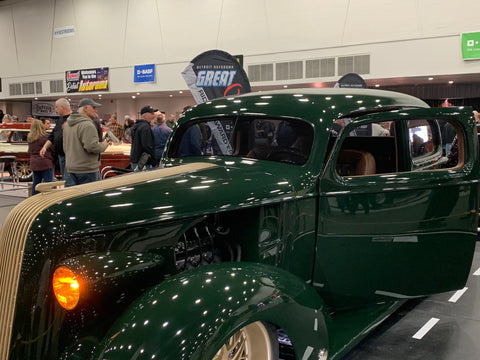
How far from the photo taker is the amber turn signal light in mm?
1708

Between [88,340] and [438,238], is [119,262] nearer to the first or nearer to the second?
[88,340]

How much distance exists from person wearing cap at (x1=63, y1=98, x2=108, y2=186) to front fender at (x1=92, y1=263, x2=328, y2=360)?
13.4 feet

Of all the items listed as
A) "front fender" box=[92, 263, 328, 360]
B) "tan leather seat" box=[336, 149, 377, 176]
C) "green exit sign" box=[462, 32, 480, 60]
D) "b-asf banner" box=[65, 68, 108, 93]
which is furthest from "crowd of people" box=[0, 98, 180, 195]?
"b-asf banner" box=[65, 68, 108, 93]

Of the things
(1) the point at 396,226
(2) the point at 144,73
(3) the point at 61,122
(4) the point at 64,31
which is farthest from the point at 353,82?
(4) the point at 64,31

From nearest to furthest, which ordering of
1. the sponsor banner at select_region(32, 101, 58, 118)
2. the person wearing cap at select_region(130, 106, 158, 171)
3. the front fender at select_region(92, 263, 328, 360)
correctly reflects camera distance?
the front fender at select_region(92, 263, 328, 360)
the person wearing cap at select_region(130, 106, 158, 171)
the sponsor banner at select_region(32, 101, 58, 118)

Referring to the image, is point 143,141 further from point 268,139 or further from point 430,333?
point 430,333

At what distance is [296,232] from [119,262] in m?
1.05

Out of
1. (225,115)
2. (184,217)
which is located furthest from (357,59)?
(184,217)

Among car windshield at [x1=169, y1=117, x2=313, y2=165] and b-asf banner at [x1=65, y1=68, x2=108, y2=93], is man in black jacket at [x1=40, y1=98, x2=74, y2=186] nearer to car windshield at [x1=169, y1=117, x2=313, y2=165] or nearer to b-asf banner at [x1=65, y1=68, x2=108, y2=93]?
car windshield at [x1=169, y1=117, x2=313, y2=165]

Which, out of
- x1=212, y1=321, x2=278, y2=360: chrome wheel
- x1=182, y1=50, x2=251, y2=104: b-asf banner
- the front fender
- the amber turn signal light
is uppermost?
x1=182, y1=50, x2=251, y2=104: b-asf banner

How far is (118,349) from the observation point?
5.22 feet

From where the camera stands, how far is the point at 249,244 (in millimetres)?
2332

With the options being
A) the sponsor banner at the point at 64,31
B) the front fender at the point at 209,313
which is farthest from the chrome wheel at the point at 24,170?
the sponsor banner at the point at 64,31

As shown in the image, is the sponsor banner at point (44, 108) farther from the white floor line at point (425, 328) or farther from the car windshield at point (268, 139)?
the white floor line at point (425, 328)
